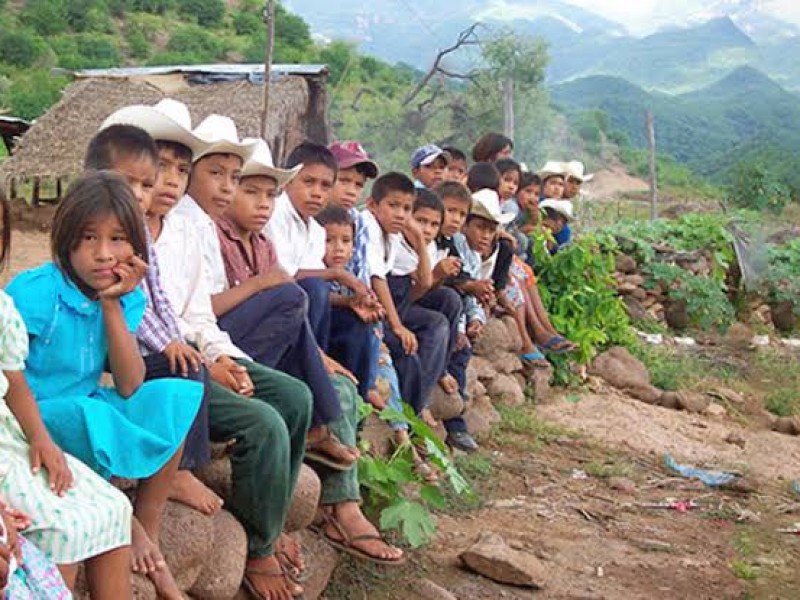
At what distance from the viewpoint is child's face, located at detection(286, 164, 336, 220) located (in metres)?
4.23

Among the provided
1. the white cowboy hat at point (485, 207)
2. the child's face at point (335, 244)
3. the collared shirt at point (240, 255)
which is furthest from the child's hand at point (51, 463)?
the white cowboy hat at point (485, 207)

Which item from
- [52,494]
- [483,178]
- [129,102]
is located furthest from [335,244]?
[129,102]

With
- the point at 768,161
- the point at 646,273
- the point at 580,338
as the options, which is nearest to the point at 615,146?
the point at 768,161

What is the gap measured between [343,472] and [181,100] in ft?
46.7

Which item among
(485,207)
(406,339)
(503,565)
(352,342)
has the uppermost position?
(485,207)

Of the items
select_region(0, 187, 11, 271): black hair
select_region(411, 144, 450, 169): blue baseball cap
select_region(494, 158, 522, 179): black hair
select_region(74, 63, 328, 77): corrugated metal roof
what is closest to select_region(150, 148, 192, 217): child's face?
select_region(0, 187, 11, 271): black hair

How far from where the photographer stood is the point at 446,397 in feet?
19.1

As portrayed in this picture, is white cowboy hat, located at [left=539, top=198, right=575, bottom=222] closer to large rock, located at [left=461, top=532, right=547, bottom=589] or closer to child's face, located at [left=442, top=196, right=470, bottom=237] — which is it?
child's face, located at [left=442, top=196, right=470, bottom=237]

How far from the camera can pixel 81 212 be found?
2.59 meters

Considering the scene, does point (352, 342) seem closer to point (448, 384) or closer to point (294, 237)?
point (294, 237)

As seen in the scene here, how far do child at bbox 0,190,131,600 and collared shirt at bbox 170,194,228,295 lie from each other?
1.05 metres

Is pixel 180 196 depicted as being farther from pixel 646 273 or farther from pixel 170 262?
pixel 646 273

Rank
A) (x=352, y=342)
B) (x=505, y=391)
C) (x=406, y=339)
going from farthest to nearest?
(x=505, y=391) → (x=406, y=339) → (x=352, y=342)

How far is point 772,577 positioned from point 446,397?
1933mm
